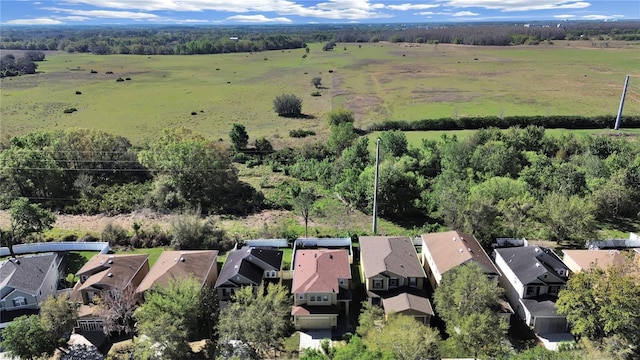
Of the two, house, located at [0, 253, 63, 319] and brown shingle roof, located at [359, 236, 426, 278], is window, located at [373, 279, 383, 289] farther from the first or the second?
house, located at [0, 253, 63, 319]

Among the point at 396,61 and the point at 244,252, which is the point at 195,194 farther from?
the point at 396,61

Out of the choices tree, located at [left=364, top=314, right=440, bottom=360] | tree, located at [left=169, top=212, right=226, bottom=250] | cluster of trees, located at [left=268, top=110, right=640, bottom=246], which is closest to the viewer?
tree, located at [left=364, top=314, right=440, bottom=360]

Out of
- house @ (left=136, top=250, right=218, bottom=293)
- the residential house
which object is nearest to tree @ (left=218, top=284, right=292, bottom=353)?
house @ (left=136, top=250, right=218, bottom=293)

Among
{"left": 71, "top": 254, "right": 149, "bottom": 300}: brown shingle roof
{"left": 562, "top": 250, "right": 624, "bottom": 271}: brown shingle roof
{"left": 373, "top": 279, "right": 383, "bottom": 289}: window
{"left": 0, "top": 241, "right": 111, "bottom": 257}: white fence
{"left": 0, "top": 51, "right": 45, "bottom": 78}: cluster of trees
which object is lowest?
{"left": 0, "top": 241, "right": 111, "bottom": 257}: white fence

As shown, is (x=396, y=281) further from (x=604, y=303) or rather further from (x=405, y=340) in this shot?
(x=604, y=303)

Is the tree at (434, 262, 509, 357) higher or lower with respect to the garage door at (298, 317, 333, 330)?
higher
